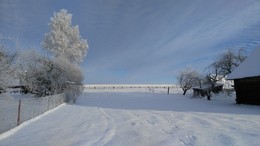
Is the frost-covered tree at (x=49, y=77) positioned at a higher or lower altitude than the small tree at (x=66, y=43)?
lower

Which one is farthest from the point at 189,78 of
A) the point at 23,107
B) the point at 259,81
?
the point at 23,107

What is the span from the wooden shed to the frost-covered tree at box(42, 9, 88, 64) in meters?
25.7

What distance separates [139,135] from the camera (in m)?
7.99

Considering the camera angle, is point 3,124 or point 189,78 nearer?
point 3,124

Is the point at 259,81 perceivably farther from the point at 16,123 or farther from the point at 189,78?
the point at 189,78

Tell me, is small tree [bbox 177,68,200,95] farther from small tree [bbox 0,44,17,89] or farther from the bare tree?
small tree [bbox 0,44,17,89]

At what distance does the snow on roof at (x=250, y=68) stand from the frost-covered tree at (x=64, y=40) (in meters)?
25.7

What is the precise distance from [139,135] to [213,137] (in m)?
2.34

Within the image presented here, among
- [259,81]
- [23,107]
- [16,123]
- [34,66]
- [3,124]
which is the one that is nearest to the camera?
[3,124]

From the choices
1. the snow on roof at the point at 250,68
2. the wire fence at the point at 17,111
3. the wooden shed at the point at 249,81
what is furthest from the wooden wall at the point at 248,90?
the wire fence at the point at 17,111

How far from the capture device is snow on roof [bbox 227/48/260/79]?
21.2 meters

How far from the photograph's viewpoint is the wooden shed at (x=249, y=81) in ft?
69.4

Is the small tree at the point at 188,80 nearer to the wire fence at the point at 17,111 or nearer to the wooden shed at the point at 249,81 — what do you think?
the wooden shed at the point at 249,81

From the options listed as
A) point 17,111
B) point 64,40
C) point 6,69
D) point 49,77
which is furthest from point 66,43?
point 17,111
